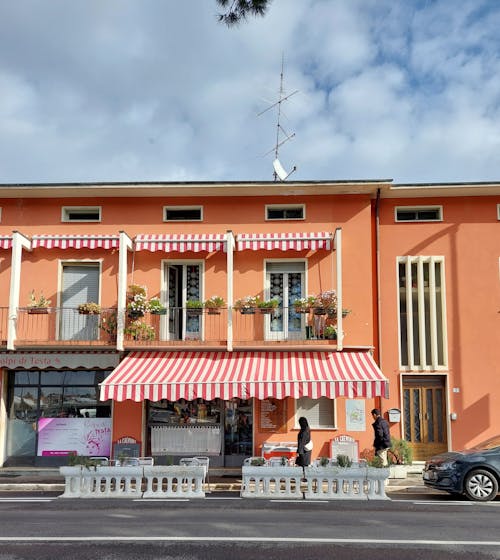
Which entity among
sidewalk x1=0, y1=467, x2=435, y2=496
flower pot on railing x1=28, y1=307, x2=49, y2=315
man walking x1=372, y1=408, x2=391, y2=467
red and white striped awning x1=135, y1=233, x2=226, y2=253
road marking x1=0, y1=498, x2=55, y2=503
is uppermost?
red and white striped awning x1=135, y1=233, x2=226, y2=253

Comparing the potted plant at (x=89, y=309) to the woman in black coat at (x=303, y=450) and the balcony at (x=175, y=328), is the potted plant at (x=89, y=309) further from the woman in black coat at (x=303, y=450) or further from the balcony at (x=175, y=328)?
the woman in black coat at (x=303, y=450)

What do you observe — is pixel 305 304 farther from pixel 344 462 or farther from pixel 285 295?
pixel 344 462

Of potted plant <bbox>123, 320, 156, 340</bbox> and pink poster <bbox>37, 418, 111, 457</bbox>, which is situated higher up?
potted plant <bbox>123, 320, 156, 340</bbox>

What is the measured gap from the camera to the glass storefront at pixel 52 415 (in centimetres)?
1714

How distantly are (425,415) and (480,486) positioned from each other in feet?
15.9

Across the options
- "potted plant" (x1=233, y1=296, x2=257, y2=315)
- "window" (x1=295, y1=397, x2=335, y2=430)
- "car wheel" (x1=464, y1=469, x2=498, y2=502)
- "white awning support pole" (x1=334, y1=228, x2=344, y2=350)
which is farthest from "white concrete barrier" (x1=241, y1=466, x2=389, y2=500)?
"potted plant" (x1=233, y1=296, x2=257, y2=315)

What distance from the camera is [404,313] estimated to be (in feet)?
58.9

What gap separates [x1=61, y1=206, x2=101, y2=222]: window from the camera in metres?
18.2

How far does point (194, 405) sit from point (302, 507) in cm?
644

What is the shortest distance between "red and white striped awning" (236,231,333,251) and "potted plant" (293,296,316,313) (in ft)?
→ 4.70

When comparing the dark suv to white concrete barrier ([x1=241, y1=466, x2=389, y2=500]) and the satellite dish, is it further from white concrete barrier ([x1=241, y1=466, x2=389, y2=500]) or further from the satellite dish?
the satellite dish

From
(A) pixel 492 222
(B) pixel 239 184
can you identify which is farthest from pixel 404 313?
(B) pixel 239 184

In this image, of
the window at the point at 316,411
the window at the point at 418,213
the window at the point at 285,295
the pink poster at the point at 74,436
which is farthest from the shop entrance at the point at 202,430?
the window at the point at 418,213

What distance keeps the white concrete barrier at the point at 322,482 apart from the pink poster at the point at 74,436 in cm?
583
